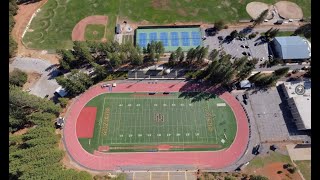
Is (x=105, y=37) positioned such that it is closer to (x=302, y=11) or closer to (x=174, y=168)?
(x=174, y=168)

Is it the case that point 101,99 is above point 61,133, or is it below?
above

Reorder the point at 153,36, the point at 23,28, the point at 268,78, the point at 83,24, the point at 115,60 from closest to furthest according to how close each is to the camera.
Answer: the point at 268,78 < the point at 115,60 < the point at 153,36 < the point at 23,28 < the point at 83,24

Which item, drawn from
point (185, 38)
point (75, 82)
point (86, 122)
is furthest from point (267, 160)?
point (75, 82)

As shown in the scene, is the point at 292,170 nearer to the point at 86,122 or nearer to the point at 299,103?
the point at 299,103

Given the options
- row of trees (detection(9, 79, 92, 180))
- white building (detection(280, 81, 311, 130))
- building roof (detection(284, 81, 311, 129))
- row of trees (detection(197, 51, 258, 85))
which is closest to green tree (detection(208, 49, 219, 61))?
row of trees (detection(197, 51, 258, 85))

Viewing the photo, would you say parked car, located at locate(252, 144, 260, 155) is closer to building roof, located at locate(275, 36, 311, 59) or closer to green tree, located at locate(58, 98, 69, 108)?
building roof, located at locate(275, 36, 311, 59)
